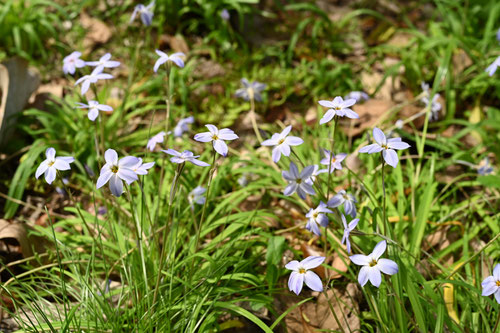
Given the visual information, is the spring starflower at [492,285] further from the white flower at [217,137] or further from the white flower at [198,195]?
the white flower at [198,195]

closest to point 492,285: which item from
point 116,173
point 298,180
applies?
point 298,180

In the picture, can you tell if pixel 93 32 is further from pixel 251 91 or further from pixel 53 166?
pixel 53 166

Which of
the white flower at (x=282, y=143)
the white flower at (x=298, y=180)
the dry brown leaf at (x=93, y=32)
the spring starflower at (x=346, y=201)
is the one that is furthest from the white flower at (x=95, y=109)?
the dry brown leaf at (x=93, y=32)

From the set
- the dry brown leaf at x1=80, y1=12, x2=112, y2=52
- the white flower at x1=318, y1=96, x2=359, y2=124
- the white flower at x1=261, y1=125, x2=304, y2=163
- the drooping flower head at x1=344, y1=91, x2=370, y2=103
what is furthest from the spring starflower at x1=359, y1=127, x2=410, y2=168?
the dry brown leaf at x1=80, y1=12, x2=112, y2=52

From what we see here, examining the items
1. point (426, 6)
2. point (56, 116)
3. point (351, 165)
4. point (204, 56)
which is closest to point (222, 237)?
point (351, 165)

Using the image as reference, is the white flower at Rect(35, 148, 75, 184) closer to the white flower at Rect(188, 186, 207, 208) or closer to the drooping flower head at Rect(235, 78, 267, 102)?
the white flower at Rect(188, 186, 207, 208)

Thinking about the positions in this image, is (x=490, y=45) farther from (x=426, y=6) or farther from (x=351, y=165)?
(x=351, y=165)
